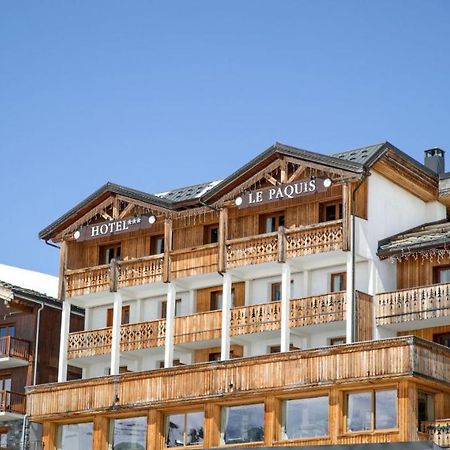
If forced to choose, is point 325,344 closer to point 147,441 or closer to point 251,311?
point 251,311

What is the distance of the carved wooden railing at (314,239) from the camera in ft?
166

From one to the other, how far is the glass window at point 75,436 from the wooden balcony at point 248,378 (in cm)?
69

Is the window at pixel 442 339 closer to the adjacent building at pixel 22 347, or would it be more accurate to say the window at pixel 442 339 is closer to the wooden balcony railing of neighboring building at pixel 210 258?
the wooden balcony railing of neighboring building at pixel 210 258

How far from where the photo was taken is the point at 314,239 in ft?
168

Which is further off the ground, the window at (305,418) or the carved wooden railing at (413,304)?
the carved wooden railing at (413,304)

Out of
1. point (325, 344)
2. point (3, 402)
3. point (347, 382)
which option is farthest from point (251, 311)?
point (3, 402)

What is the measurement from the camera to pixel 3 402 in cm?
6144

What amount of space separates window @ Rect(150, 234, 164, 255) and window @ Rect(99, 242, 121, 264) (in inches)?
72.1

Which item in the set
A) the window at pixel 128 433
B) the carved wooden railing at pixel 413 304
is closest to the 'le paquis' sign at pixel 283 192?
the carved wooden railing at pixel 413 304

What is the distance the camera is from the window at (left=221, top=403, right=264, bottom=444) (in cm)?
4934

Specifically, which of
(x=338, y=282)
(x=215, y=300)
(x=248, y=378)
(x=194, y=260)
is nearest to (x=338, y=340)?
(x=338, y=282)

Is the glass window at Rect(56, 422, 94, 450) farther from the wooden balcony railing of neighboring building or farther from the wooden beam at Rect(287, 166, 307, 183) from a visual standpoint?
the wooden beam at Rect(287, 166, 307, 183)

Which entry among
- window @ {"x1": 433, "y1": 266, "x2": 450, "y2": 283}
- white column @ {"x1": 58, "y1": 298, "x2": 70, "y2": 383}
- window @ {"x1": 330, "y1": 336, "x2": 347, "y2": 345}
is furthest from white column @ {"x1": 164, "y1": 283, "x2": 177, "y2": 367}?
window @ {"x1": 433, "y1": 266, "x2": 450, "y2": 283}

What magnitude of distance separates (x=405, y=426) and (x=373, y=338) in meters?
5.85
